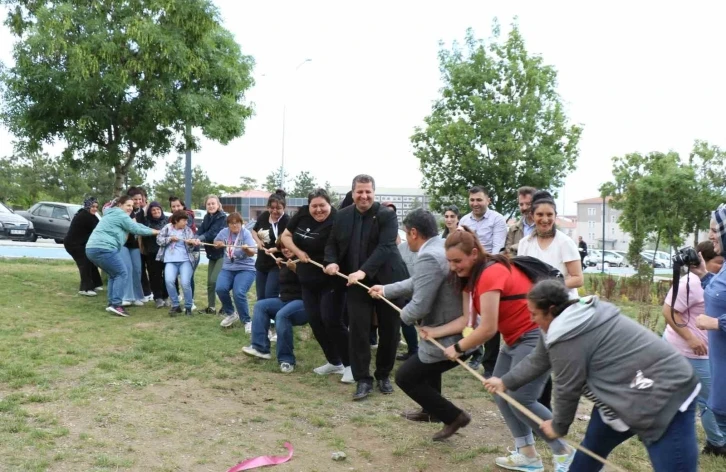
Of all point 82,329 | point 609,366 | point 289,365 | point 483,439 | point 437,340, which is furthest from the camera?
point 82,329

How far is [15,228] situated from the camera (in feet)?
76.2

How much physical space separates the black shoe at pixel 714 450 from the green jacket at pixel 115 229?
24.4 feet

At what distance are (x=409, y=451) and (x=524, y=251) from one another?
6.07 ft

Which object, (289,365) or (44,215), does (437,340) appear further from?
(44,215)

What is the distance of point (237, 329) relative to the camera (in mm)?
8789

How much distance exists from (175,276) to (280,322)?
3230mm

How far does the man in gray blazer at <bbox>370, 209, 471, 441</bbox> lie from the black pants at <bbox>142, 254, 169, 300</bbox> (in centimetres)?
625

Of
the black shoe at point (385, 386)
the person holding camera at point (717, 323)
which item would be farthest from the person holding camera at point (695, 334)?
the black shoe at point (385, 386)

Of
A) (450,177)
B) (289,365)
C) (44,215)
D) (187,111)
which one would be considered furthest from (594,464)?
(44,215)

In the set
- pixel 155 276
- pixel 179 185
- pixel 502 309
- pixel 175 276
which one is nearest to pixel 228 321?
pixel 175 276

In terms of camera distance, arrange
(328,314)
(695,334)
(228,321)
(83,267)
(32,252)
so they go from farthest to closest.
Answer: (32,252), (83,267), (228,321), (328,314), (695,334)

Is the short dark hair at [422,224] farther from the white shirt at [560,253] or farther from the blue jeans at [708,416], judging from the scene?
the blue jeans at [708,416]

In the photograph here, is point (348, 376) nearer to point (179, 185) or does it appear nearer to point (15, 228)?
point (15, 228)

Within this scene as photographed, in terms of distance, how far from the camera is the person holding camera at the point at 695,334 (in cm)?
473
